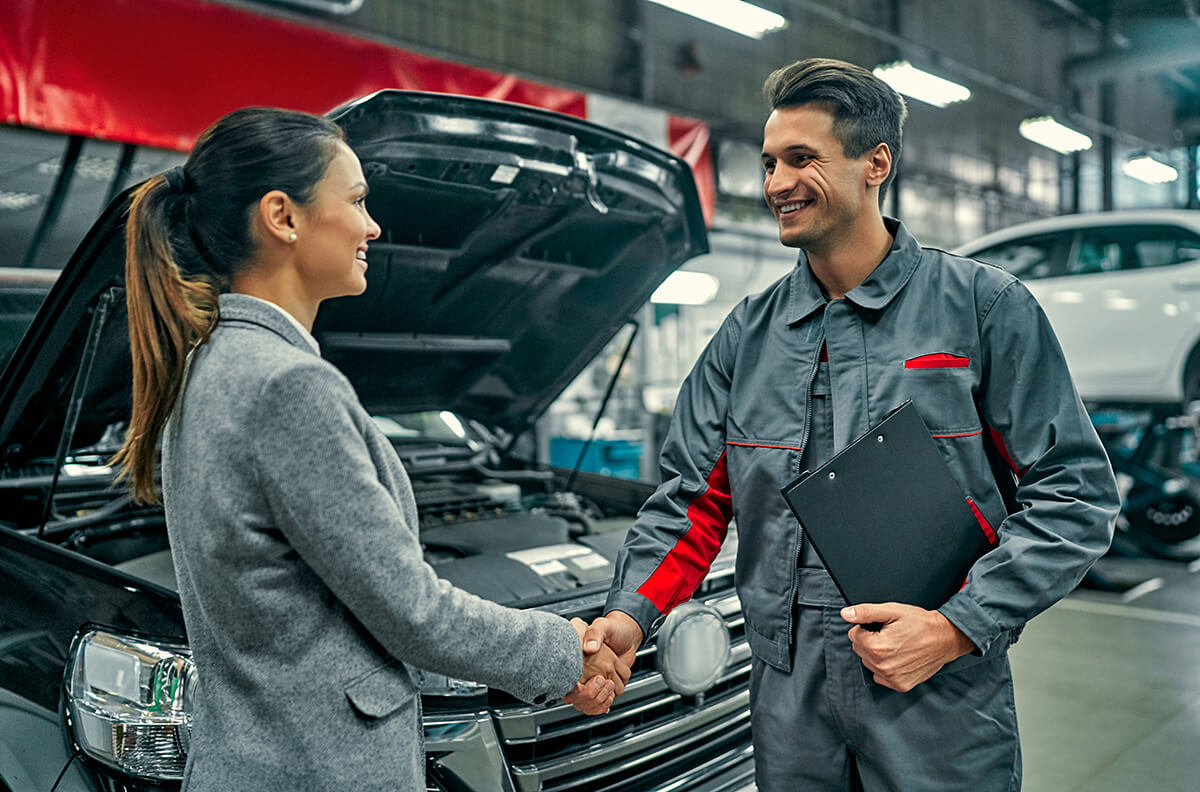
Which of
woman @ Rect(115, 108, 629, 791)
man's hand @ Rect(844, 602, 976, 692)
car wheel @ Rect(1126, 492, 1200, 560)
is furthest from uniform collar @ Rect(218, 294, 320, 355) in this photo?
car wheel @ Rect(1126, 492, 1200, 560)

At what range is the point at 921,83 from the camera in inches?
322

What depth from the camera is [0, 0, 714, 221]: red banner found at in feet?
14.0

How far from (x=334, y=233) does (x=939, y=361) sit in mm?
821

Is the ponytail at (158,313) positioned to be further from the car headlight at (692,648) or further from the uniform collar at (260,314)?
the car headlight at (692,648)

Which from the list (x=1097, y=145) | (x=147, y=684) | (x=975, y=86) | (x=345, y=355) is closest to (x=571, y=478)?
(x=345, y=355)

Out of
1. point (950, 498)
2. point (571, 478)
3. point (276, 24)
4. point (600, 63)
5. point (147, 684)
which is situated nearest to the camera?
point (950, 498)

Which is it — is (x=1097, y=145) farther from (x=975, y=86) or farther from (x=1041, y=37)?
(x=975, y=86)

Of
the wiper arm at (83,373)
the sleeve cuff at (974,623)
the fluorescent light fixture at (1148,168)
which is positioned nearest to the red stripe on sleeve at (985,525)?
the sleeve cuff at (974,623)

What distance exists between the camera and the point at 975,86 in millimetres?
12266

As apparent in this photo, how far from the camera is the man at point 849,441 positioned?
116 centimetres

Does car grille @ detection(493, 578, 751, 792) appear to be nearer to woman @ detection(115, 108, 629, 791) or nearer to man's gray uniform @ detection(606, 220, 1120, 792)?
man's gray uniform @ detection(606, 220, 1120, 792)

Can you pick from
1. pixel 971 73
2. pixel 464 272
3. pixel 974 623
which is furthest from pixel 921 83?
pixel 974 623

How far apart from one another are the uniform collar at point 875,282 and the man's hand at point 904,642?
0.43m

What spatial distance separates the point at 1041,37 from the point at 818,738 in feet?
46.5
